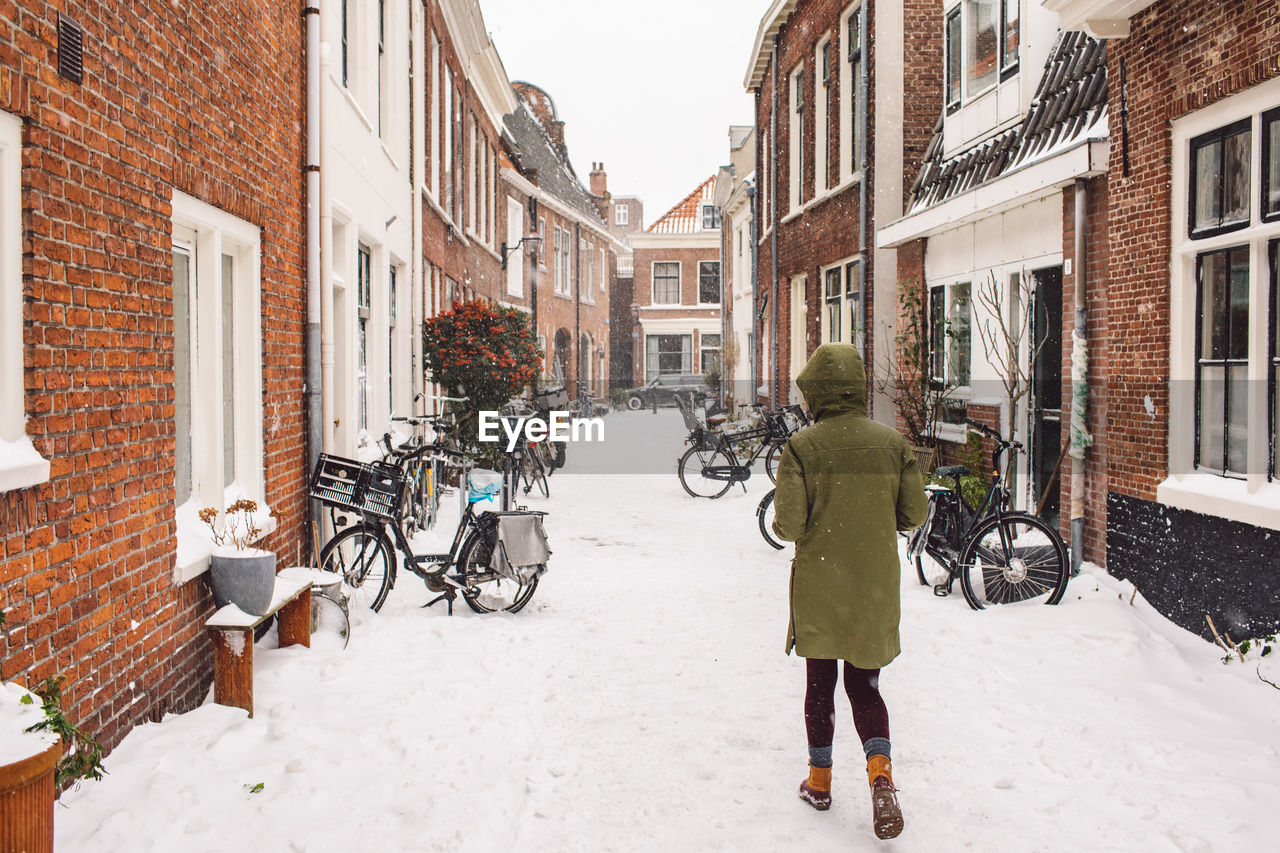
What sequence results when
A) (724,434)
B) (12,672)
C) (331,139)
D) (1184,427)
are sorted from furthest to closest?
1. (724,434)
2. (331,139)
3. (1184,427)
4. (12,672)

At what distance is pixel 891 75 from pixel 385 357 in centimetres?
733

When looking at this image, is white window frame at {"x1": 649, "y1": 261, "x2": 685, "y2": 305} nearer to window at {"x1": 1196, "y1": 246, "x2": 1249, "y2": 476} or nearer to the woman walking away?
window at {"x1": 1196, "y1": 246, "x2": 1249, "y2": 476}

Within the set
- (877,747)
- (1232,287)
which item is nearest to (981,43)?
(1232,287)

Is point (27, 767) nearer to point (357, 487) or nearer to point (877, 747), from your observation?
point (877, 747)

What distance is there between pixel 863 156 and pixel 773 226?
6.39 meters

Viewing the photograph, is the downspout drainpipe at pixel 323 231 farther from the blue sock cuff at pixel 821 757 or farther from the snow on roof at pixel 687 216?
the snow on roof at pixel 687 216

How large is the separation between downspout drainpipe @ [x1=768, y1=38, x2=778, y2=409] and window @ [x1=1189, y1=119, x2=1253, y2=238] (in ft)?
43.1

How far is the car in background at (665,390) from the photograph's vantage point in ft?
124

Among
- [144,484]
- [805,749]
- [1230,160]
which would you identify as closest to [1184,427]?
[1230,160]

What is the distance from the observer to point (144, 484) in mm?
4352

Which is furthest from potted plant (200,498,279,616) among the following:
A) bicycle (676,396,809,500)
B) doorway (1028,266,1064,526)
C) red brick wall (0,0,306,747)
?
bicycle (676,396,809,500)

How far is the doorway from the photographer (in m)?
9.17

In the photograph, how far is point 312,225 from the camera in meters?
7.41

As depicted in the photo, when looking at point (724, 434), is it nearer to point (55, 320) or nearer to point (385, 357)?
point (385, 357)
